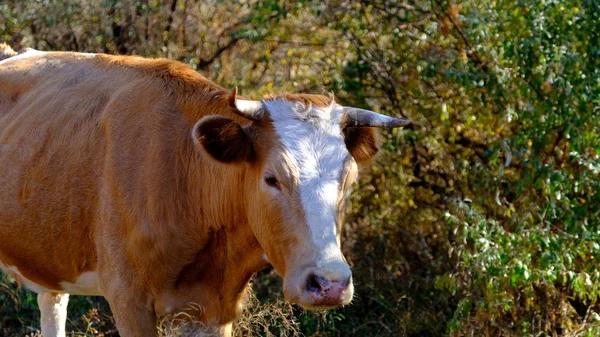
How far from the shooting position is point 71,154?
16.8ft

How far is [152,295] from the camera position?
4.76m

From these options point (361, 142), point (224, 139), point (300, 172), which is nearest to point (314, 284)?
point (300, 172)

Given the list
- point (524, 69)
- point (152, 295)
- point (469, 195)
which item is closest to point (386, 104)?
point (469, 195)

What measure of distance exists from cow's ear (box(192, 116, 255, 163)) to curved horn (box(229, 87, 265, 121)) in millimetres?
83

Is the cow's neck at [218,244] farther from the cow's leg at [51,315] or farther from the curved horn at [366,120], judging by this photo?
the cow's leg at [51,315]

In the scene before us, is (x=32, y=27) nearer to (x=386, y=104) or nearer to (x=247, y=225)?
(x=386, y=104)

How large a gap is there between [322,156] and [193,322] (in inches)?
50.3

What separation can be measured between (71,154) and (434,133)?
359 cm

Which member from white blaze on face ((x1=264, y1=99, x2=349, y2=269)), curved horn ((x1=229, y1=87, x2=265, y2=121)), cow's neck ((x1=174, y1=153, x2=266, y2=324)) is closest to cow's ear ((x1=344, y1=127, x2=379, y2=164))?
white blaze on face ((x1=264, y1=99, x2=349, y2=269))

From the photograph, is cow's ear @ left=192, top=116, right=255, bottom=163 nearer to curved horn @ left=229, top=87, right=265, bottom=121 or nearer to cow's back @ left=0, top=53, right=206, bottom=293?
curved horn @ left=229, top=87, right=265, bottom=121

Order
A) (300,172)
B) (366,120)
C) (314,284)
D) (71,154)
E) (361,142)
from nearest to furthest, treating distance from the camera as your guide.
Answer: (314,284), (300,172), (366,120), (361,142), (71,154)

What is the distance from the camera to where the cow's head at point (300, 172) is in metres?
3.99

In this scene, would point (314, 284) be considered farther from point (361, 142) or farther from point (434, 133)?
point (434, 133)

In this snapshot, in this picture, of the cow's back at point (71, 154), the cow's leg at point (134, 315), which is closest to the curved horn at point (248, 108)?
the cow's back at point (71, 154)
